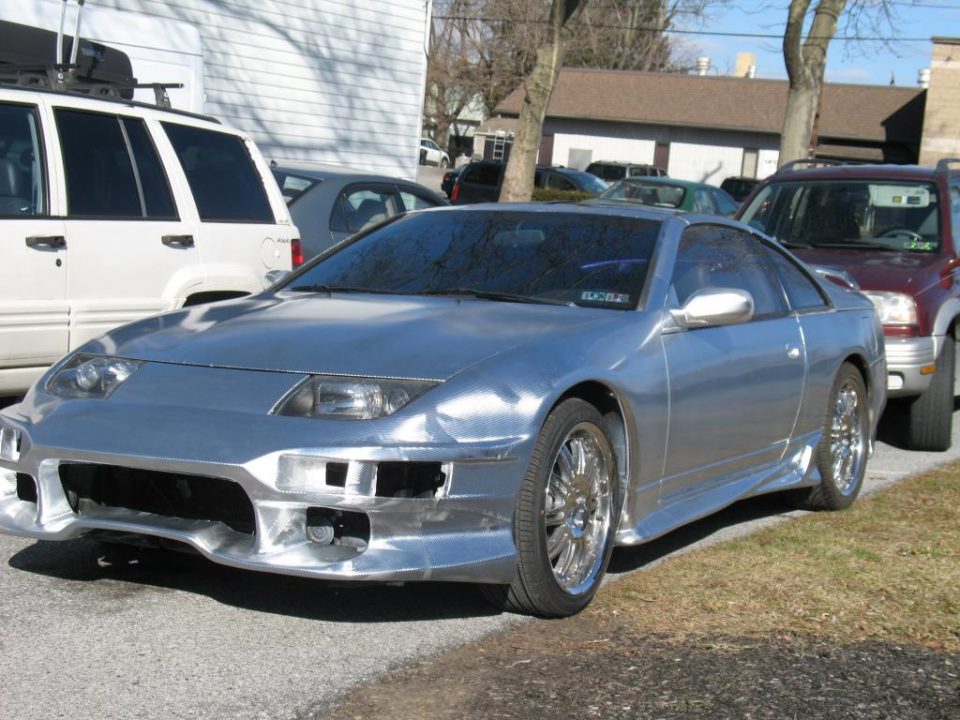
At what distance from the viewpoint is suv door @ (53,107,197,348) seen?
22.9 feet

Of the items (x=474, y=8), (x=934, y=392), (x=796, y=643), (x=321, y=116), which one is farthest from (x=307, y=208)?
(x=474, y=8)

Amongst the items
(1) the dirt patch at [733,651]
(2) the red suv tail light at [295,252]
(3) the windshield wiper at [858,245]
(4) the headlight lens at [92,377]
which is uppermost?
(3) the windshield wiper at [858,245]

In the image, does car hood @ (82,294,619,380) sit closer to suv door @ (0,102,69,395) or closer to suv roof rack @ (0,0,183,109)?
suv door @ (0,102,69,395)

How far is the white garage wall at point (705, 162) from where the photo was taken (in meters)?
50.6

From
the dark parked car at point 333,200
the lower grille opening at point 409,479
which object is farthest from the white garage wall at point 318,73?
the lower grille opening at point 409,479

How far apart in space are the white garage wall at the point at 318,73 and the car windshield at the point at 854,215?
33.5 ft

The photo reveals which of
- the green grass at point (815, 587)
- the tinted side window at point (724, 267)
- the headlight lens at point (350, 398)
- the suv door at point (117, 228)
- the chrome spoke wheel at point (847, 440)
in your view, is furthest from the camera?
the suv door at point (117, 228)

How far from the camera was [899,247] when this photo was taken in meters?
9.39

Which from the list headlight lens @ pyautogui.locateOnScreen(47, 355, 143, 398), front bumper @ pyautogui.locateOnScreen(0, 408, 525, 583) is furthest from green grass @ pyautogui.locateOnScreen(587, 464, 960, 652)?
headlight lens @ pyautogui.locateOnScreen(47, 355, 143, 398)

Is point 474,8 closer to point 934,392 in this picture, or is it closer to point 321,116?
point 321,116

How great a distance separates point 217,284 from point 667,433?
345cm

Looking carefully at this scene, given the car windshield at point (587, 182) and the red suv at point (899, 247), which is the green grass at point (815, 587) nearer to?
the red suv at point (899, 247)

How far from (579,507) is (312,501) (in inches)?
40.3

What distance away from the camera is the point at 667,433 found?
199 inches
